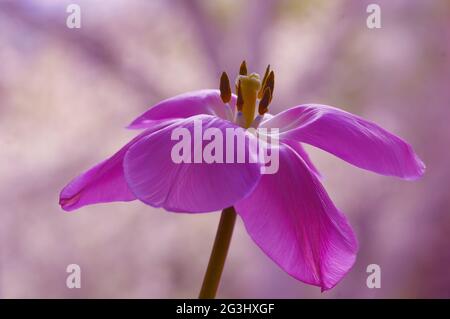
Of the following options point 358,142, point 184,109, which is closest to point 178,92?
point 184,109

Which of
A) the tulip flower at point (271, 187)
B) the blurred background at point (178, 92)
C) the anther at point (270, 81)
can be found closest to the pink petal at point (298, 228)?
the tulip flower at point (271, 187)

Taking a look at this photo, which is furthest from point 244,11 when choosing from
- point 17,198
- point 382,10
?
point 17,198

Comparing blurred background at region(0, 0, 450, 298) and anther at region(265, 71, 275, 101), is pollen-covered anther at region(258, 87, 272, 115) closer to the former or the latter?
anther at region(265, 71, 275, 101)

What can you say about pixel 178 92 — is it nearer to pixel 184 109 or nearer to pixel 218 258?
pixel 184 109

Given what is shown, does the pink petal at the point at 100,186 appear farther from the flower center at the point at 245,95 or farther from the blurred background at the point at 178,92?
the blurred background at the point at 178,92

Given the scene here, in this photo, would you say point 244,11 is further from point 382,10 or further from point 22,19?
point 22,19
